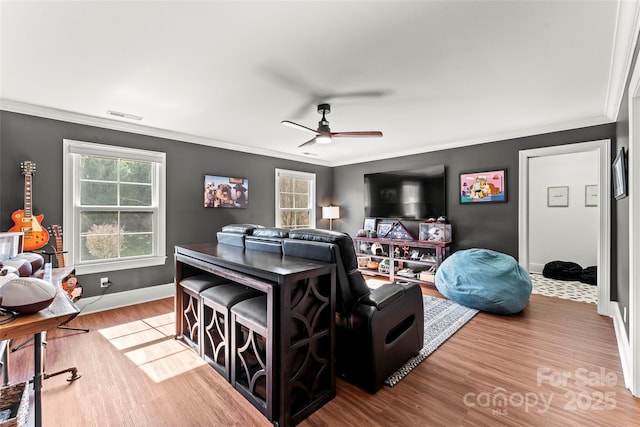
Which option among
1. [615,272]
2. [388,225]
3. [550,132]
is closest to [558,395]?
[615,272]

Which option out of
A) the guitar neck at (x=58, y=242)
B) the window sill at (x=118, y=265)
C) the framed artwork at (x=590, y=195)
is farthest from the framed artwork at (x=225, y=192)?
the framed artwork at (x=590, y=195)

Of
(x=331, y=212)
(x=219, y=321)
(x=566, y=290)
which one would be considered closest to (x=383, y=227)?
(x=331, y=212)

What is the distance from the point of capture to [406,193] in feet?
17.1

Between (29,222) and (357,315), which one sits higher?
(29,222)

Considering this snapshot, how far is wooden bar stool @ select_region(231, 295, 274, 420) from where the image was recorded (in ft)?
5.28

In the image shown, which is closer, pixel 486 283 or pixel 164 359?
pixel 164 359

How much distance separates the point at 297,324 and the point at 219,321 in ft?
Result: 2.65

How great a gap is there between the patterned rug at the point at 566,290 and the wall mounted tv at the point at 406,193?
1830mm

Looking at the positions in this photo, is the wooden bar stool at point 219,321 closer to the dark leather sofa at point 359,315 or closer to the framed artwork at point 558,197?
the dark leather sofa at point 359,315

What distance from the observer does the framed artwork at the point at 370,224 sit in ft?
18.7

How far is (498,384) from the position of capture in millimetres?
2004

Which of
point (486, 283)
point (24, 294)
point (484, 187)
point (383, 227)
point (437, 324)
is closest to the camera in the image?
point (24, 294)

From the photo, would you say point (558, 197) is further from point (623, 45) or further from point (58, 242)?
point (58, 242)

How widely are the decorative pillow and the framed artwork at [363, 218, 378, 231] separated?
5072 millimetres
